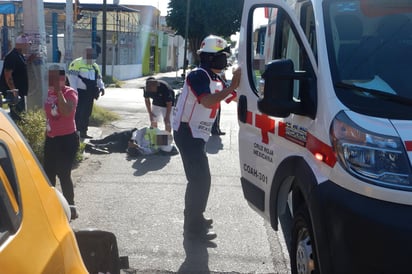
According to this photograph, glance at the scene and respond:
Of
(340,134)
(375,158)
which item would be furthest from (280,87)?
(375,158)

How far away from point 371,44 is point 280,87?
60 centimetres

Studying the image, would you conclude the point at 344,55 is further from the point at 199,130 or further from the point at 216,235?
the point at 216,235

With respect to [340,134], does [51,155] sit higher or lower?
lower

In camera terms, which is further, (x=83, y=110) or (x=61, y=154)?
(x=83, y=110)

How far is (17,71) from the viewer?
28.1 feet

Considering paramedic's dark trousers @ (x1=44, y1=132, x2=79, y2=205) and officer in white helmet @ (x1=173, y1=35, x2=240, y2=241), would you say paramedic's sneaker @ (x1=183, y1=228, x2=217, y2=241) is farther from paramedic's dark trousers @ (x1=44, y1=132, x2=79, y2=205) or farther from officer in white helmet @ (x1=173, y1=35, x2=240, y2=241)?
paramedic's dark trousers @ (x1=44, y1=132, x2=79, y2=205)

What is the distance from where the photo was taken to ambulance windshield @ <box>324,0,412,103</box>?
292 cm

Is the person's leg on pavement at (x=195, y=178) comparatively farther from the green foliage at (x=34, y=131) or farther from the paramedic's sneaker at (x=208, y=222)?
the green foliage at (x=34, y=131)

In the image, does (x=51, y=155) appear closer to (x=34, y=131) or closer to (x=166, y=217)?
(x=166, y=217)

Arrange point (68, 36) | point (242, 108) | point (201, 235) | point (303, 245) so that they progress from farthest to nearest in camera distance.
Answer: point (68, 36), point (201, 235), point (242, 108), point (303, 245)

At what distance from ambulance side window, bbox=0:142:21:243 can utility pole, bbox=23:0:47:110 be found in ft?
23.5

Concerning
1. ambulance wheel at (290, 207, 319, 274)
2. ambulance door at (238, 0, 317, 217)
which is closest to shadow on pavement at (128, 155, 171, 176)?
ambulance door at (238, 0, 317, 217)

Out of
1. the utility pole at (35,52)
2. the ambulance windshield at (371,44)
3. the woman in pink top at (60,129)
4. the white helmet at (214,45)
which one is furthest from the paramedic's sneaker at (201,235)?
the utility pole at (35,52)

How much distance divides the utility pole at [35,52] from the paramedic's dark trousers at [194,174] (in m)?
4.64
